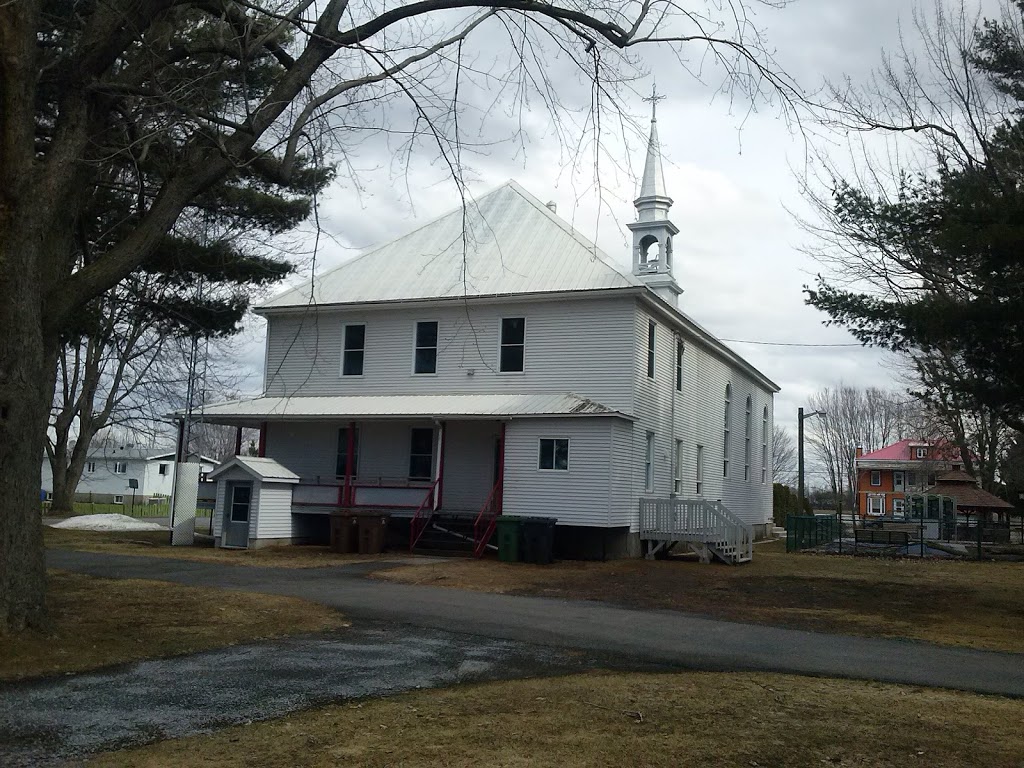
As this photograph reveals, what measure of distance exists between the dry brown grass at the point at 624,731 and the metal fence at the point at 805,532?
23101 mm

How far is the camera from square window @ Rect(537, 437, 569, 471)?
23.6 meters

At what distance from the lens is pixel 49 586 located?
14367 millimetres

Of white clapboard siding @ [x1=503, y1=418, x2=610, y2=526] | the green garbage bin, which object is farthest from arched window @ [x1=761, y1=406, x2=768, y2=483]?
the green garbage bin

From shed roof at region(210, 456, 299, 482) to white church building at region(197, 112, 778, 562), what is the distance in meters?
0.10

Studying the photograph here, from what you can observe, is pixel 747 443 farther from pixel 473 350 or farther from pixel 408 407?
pixel 408 407

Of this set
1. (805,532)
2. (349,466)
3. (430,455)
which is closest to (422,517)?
(349,466)

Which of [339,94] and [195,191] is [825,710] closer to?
[339,94]

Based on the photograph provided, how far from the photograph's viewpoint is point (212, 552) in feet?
75.8

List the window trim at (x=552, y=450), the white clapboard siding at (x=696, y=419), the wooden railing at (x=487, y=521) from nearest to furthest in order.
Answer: the wooden railing at (x=487, y=521) < the window trim at (x=552, y=450) < the white clapboard siding at (x=696, y=419)

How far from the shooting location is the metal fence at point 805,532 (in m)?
31.0

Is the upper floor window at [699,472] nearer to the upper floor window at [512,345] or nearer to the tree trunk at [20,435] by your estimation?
the upper floor window at [512,345]

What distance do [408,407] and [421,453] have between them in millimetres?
2034

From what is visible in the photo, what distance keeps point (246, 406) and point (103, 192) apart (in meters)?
12.2

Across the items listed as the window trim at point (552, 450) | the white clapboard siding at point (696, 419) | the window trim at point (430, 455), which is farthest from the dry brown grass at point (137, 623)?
the white clapboard siding at point (696, 419)
